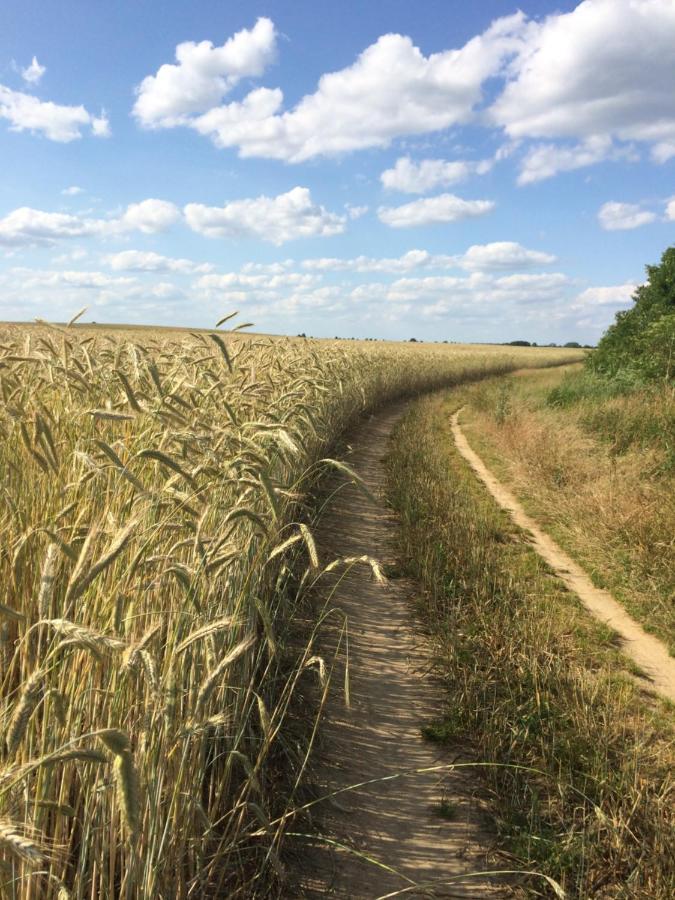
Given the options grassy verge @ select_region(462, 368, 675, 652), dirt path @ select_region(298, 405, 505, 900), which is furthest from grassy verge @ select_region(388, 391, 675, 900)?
grassy verge @ select_region(462, 368, 675, 652)

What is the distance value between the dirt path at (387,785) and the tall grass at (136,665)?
279 mm

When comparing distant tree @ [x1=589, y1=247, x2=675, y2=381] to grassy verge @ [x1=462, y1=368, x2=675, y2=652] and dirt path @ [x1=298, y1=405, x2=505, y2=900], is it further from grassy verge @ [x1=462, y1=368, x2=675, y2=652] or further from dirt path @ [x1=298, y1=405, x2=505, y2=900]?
dirt path @ [x1=298, y1=405, x2=505, y2=900]

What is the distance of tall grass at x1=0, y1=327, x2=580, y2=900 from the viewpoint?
1550mm

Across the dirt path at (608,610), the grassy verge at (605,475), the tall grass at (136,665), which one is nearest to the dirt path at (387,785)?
the tall grass at (136,665)

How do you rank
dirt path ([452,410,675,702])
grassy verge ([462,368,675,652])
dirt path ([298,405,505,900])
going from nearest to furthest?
dirt path ([298,405,505,900])
dirt path ([452,410,675,702])
grassy verge ([462,368,675,652])

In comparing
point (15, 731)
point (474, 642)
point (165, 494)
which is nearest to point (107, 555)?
point (15, 731)

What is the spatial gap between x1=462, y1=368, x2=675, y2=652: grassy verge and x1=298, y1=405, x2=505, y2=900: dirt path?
214 centimetres

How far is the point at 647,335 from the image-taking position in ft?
38.6

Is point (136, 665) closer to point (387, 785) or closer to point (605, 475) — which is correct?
point (387, 785)

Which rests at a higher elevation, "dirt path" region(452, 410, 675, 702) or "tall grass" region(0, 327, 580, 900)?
"tall grass" region(0, 327, 580, 900)

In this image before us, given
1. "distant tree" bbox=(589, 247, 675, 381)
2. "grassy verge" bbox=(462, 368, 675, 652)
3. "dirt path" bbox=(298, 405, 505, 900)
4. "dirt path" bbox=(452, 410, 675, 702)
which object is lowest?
"dirt path" bbox=(298, 405, 505, 900)

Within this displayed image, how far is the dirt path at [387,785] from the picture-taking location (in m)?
2.56

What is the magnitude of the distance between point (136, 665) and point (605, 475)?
24.5ft

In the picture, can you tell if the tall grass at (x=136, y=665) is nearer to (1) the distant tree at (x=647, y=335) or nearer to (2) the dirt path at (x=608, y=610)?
(2) the dirt path at (x=608, y=610)
